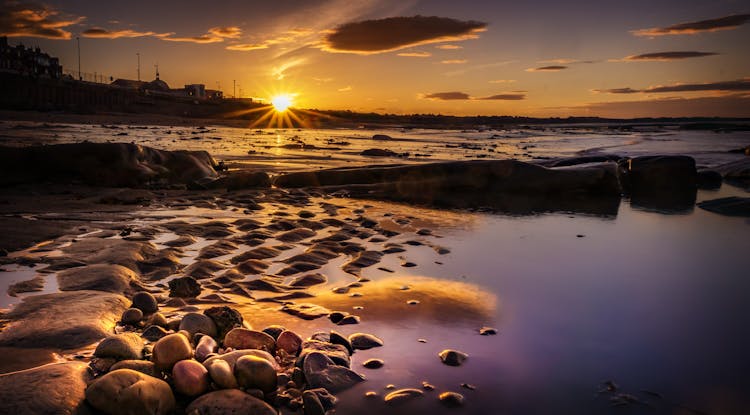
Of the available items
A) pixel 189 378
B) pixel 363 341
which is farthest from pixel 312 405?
pixel 363 341

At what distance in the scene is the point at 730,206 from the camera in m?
7.65

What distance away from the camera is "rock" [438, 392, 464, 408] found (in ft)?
6.93

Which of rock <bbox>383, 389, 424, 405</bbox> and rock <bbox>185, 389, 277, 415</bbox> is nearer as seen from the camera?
rock <bbox>185, 389, 277, 415</bbox>

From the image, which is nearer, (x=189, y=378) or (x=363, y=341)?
(x=189, y=378)

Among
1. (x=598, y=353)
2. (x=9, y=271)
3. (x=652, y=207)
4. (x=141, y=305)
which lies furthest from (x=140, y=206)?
(x=652, y=207)

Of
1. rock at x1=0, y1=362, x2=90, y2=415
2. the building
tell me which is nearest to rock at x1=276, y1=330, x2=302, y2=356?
rock at x1=0, y1=362, x2=90, y2=415

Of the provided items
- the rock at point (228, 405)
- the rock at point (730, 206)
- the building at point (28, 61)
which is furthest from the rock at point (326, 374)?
the building at point (28, 61)

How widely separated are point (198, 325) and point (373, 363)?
0.99 metres

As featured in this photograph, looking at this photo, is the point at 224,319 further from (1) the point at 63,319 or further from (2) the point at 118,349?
(1) the point at 63,319

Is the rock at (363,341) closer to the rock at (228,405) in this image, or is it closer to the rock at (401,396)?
the rock at (401,396)

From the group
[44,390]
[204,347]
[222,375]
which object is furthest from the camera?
[204,347]

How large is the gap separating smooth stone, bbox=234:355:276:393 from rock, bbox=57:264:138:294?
1.59m

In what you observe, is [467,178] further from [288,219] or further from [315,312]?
[315,312]

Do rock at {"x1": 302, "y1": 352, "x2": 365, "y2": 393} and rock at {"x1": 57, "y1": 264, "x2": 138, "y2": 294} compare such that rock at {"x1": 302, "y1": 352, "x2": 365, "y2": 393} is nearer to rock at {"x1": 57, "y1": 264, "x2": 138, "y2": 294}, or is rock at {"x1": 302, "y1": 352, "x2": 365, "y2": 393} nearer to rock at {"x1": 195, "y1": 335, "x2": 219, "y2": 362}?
rock at {"x1": 195, "y1": 335, "x2": 219, "y2": 362}
